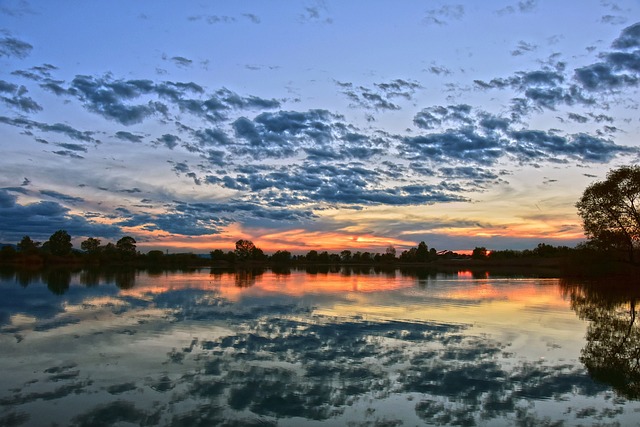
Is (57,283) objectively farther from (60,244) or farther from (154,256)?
(60,244)

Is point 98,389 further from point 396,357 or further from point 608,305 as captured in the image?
point 608,305

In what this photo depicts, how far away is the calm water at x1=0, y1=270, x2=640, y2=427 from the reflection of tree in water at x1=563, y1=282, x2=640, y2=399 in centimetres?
9

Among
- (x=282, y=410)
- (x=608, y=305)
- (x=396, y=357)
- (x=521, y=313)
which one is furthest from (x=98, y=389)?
(x=608, y=305)

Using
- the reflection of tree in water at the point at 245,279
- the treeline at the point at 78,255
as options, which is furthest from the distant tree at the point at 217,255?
the reflection of tree in water at the point at 245,279

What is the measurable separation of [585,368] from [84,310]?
25.1 m

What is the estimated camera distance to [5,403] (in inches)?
411

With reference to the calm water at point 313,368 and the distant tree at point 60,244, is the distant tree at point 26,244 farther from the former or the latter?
the calm water at point 313,368

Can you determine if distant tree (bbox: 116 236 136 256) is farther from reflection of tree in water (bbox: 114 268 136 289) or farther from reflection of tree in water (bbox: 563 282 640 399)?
reflection of tree in water (bbox: 563 282 640 399)

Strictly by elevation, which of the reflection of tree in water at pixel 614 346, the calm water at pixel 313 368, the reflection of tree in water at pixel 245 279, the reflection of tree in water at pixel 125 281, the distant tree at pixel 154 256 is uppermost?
the distant tree at pixel 154 256

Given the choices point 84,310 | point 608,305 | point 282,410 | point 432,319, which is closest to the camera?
point 282,410

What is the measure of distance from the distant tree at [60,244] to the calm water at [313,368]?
160972 millimetres

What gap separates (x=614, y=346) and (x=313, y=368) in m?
12.6

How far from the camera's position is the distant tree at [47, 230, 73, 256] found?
168750mm

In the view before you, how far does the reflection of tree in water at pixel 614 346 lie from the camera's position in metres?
13.6
